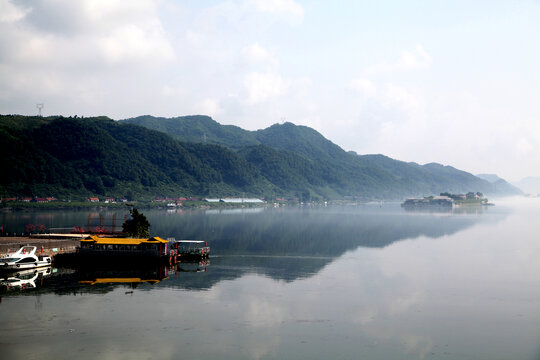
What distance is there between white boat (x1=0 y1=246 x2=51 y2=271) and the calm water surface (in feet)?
9.08

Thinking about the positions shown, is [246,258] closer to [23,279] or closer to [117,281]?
[117,281]

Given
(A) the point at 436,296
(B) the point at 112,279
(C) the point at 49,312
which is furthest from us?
(B) the point at 112,279

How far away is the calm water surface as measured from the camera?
3847cm

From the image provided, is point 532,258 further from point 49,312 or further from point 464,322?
point 49,312

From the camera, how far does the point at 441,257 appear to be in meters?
92.3

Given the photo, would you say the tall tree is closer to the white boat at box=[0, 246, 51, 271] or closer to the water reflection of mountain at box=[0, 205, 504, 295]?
the water reflection of mountain at box=[0, 205, 504, 295]

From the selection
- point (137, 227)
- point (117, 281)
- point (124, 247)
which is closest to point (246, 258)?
point (137, 227)

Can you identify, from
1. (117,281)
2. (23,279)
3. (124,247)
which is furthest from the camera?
(124,247)

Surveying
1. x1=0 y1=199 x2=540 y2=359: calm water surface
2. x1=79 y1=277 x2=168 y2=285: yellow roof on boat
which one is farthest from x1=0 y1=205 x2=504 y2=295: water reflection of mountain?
x1=0 y1=199 x2=540 y2=359: calm water surface

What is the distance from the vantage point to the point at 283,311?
49.1 metres

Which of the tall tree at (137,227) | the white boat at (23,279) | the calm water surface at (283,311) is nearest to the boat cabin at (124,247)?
the calm water surface at (283,311)

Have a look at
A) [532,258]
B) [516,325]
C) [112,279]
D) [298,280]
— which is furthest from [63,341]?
[532,258]

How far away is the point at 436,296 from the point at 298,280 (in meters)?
17.2

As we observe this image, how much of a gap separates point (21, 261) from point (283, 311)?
36744 mm
